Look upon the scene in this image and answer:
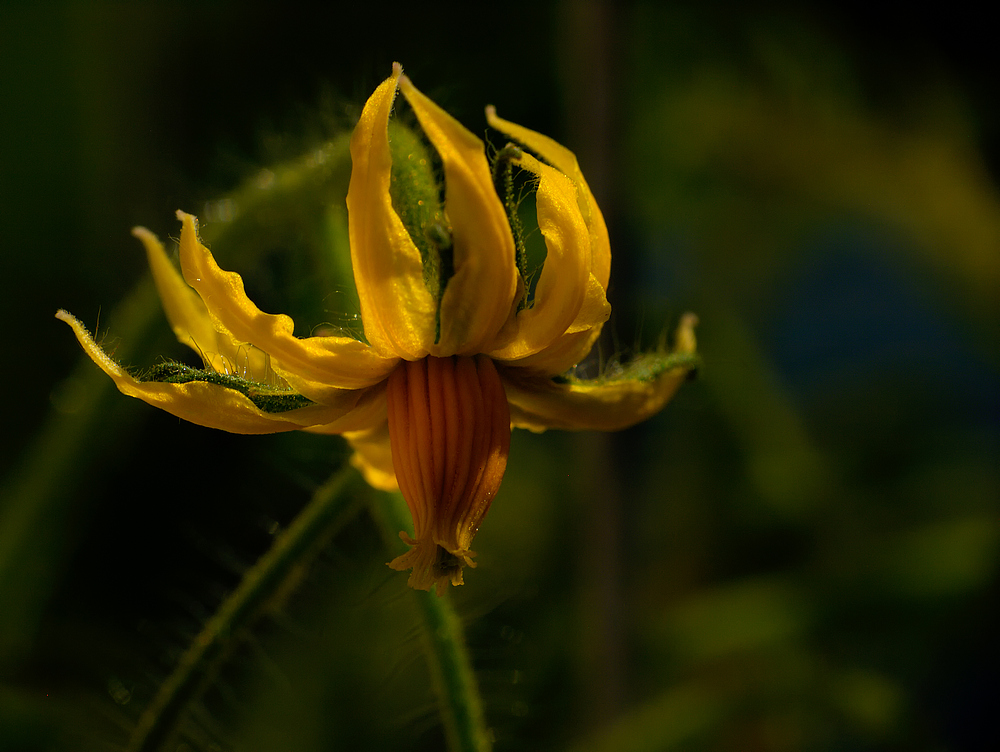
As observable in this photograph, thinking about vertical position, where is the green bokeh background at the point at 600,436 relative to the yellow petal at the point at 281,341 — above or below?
above

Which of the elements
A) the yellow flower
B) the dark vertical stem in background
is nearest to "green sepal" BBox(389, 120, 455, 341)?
the yellow flower

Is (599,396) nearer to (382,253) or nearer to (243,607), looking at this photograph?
(382,253)

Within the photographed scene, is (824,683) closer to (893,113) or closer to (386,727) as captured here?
(386,727)

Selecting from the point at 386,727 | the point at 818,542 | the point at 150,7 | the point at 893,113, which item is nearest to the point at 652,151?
the point at 893,113

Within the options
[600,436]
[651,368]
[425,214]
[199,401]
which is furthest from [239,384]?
[600,436]

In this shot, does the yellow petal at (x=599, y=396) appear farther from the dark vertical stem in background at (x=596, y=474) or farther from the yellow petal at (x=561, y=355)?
the dark vertical stem in background at (x=596, y=474)

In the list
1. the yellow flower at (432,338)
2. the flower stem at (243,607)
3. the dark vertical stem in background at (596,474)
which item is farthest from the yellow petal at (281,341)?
the dark vertical stem in background at (596,474)
